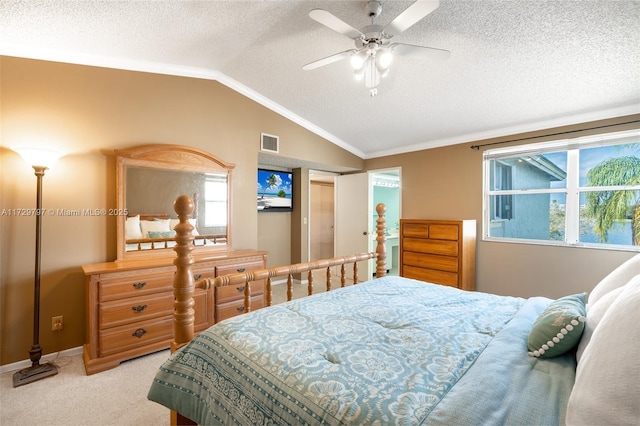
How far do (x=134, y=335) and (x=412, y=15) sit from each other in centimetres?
311

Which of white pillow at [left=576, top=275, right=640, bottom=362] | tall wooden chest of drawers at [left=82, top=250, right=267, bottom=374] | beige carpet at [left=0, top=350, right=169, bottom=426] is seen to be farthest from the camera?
tall wooden chest of drawers at [left=82, top=250, right=267, bottom=374]

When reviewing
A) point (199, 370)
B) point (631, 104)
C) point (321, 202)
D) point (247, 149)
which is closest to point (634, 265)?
point (199, 370)

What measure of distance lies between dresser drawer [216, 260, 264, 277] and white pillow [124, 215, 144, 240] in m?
0.84

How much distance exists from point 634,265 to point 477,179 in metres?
2.83

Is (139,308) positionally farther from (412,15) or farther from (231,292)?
(412,15)

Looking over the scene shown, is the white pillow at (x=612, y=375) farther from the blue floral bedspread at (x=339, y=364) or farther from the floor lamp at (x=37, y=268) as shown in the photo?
the floor lamp at (x=37, y=268)

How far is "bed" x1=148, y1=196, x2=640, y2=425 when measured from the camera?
73 cm

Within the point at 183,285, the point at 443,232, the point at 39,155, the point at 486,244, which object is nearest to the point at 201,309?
the point at 183,285

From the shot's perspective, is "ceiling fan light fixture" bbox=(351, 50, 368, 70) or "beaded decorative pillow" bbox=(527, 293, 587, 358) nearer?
"beaded decorative pillow" bbox=(527, 293, 587, 358)

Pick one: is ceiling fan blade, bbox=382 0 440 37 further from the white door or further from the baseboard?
the baseboard

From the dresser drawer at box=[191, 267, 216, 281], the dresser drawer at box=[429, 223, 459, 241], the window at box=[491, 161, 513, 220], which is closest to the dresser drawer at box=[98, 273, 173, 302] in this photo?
the dresser drawer at box=[191, 267, 216, 281]

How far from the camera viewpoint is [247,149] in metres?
3.63

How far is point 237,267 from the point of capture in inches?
121

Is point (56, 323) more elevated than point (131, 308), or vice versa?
point (131, 308)
